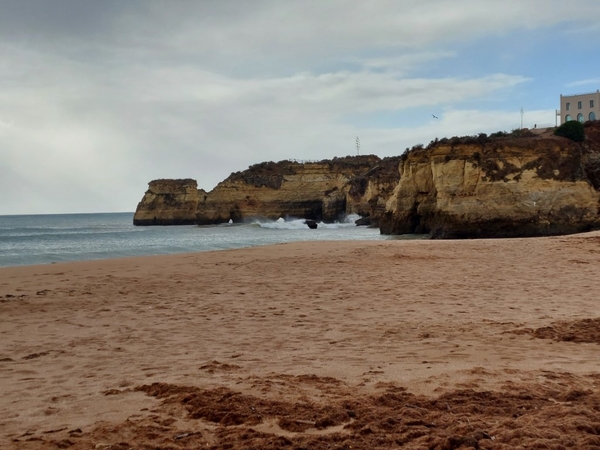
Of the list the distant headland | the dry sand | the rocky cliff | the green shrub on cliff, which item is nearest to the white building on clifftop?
the rocky cliff

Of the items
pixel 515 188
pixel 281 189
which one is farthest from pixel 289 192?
pixel 515 188

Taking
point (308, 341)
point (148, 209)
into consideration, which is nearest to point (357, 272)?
point (308, 341)

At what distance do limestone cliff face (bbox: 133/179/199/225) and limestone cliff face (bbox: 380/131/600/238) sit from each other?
50831mm

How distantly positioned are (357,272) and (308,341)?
21.5 feet

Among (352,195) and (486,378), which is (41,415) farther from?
(352,195)

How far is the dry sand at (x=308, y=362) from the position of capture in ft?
10.8

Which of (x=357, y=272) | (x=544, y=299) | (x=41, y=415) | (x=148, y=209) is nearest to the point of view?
(x=41, y=415)

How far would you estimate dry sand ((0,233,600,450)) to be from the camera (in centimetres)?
330

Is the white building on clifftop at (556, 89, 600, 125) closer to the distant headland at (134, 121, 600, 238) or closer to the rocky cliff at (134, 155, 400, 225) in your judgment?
the rocky cliff at (134, 155, 400, 225)

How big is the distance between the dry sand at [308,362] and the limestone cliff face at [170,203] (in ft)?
214

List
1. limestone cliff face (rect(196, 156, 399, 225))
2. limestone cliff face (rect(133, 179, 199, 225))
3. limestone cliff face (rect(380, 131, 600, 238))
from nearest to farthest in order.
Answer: limestone cliff face (rect(380, 131, 600, 238))
limestone cliff face (rect(196, 156, 399, 225))
limestone cliff face (rect(133, 179, 199, 225))

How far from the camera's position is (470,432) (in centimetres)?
310

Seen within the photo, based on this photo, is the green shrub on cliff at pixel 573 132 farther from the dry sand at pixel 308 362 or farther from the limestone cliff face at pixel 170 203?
the limestone cliff face at pixel 170 203

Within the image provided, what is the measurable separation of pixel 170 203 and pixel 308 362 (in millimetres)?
74800
